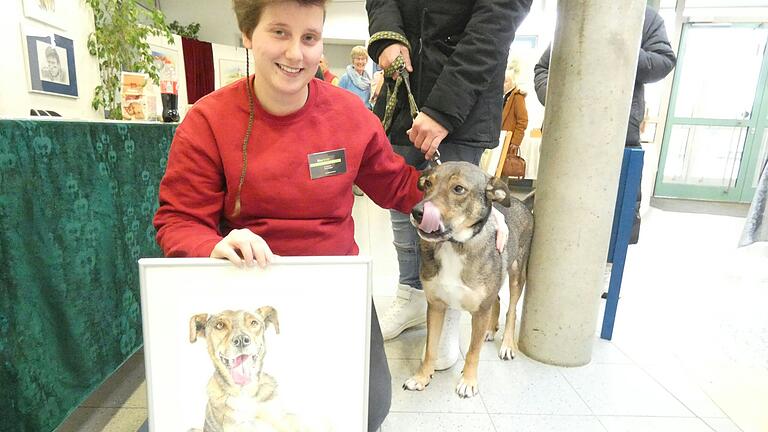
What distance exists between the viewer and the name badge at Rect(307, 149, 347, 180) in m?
1.27

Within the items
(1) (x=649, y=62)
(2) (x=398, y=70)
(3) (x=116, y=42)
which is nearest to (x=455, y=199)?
(2) (x=398, y=70)

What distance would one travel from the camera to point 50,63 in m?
4.46

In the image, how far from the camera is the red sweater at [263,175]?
3.88 ft

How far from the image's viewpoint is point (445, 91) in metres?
1.68

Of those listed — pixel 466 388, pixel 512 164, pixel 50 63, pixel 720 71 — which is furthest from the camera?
pixel 720 71

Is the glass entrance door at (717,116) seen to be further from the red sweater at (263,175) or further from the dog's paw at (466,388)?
the red sweater at (263,175)

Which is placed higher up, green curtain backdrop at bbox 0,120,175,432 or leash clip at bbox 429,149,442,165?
leash clip at bbox 429,149,442,165

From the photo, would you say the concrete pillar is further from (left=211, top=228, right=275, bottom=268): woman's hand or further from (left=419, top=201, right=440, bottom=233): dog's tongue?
(left=211, top=228, right=275, bottom=268): woman's hand

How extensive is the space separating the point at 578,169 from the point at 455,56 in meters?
0.80

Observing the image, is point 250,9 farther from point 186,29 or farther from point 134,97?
point 186,29

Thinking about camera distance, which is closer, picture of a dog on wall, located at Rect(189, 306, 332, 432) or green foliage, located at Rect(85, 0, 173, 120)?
picture of a dog on wall, located at Rect(189, 306, 332, 432)

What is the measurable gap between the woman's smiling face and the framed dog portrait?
49 centimetres

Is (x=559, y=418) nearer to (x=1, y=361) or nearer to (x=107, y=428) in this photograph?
(x=107, y=428)

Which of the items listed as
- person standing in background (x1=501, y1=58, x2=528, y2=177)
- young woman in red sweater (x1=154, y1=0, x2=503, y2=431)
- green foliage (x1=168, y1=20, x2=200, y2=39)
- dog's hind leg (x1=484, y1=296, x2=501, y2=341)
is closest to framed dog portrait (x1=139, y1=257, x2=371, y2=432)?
young woman in red sweater (x1=154, y1=0, x2=503, y2=431)
